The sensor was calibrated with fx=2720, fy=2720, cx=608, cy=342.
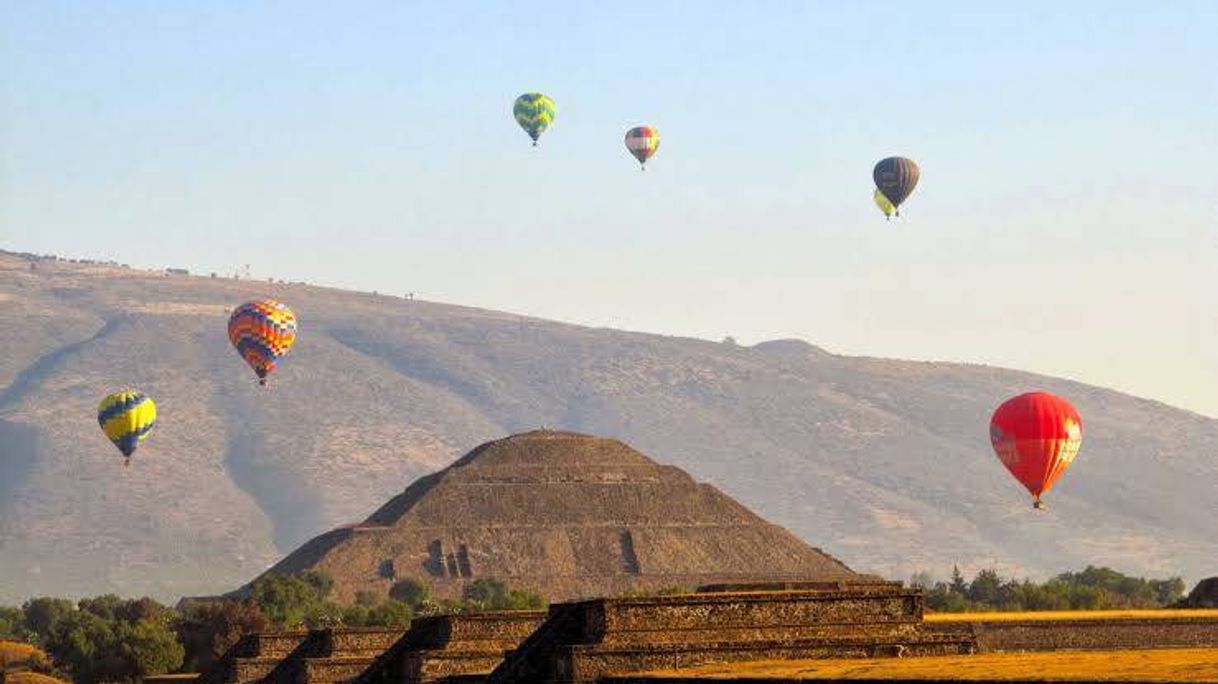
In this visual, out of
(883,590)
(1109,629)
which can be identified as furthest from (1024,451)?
(883,590)

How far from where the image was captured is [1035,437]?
4476 inches

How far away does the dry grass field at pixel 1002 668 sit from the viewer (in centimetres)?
4188

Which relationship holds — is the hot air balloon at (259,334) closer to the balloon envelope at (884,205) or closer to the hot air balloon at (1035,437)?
the balloon envelope at (884,205)

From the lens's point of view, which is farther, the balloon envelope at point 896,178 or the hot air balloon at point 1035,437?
the balloon envelope at point 896,178

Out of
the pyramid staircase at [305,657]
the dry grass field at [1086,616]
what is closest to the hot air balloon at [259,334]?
the pyramid staircase at [305,657]

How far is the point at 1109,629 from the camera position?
84188 millimetres

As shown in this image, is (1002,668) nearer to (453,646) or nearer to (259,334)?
(453,646)

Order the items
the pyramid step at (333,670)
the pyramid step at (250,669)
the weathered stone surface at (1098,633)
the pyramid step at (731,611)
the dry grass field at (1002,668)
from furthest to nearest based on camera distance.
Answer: the pyramid step at (250,669) → the weathered stone surface at (1098,633) → the pyramid step at (333,670) → the pyramid step at (731,611) → the dry grass field at (1002,668)

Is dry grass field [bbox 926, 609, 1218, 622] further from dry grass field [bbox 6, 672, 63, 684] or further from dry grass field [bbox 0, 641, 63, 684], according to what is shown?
dry grass field [bbox 6, 672, 63, 684]

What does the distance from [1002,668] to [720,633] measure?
10.4 m

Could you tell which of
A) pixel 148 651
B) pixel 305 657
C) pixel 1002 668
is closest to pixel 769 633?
pixel 1002 668

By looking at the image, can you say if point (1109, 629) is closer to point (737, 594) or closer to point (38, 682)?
point (737, 594)

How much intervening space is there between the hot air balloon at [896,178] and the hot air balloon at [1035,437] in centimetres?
7477

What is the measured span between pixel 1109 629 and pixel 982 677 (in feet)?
139
